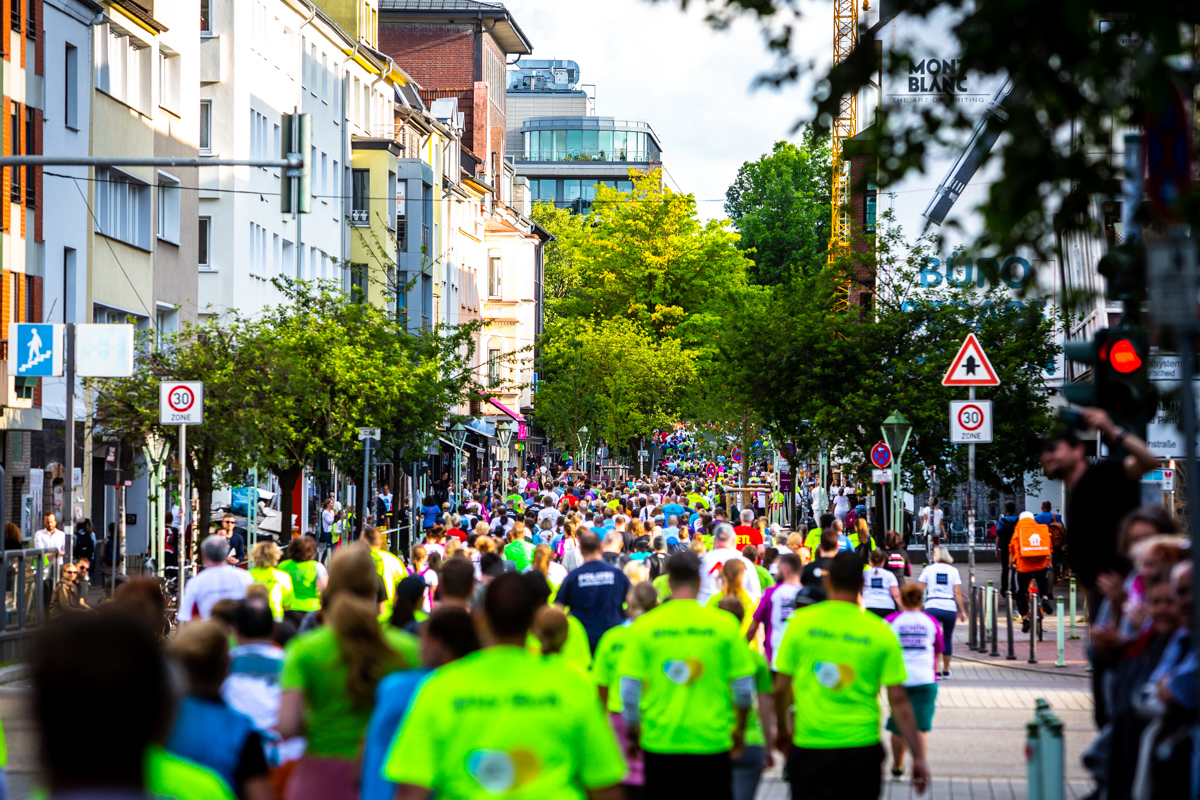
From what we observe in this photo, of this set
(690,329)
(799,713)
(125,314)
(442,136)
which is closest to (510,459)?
(690,329)

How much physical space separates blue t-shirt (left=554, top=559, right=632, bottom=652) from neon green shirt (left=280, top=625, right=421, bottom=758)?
17.9 feet

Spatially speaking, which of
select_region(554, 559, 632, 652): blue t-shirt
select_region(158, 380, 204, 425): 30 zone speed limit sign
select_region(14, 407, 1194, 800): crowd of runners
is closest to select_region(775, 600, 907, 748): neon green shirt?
select_region(14, 407, 1194, 800): crowd of runners

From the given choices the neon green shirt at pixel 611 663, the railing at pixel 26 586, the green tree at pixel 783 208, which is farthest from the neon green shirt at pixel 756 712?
the green tree at pixel 783 208

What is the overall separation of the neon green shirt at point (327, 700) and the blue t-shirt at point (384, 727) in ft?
1.54

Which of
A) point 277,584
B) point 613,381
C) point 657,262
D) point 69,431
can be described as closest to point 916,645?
point 277,584

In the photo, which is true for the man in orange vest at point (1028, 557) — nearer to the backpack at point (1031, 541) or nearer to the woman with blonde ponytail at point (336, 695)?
the backpack at point (1031, 541)

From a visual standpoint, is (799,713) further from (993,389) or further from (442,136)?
(442,136)

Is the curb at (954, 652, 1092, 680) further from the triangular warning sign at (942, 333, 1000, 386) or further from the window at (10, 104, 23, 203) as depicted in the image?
the window at (10, 104, 23, 203)

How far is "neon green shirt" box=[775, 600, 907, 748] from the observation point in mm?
7938

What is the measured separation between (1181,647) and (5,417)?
30055 mm

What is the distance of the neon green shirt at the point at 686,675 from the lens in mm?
7648

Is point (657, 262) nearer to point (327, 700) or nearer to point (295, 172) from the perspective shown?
point (295, 172)

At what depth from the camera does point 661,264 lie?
8188 cm

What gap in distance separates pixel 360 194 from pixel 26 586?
40654mm
